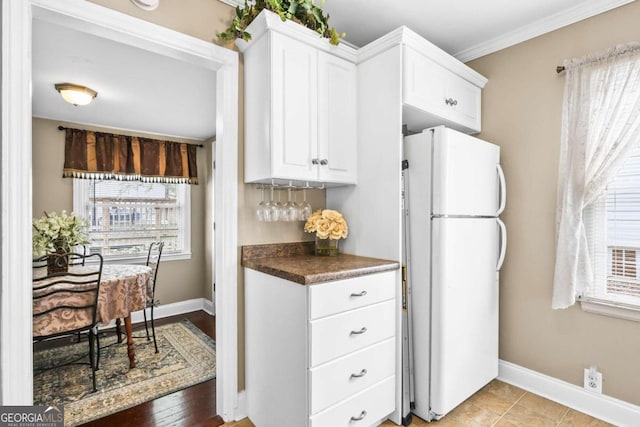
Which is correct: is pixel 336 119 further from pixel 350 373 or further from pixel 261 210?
pixel 350 373

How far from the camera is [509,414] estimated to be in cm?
204

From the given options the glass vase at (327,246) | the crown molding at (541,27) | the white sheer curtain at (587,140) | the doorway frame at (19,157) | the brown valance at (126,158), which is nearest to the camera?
the doorway frame at (19,157)

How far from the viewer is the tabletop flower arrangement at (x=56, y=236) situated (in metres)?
2.40

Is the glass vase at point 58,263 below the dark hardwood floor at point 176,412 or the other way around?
the other way around

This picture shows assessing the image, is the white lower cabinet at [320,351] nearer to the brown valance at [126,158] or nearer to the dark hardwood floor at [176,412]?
the dark hardwood floor at [176,412]

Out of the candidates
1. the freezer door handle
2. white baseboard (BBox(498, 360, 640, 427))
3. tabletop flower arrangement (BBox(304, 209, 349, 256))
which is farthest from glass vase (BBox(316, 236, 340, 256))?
white baseboard (BBox(498, 360, 640, 427))

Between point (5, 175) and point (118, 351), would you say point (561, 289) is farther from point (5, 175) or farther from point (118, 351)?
point (118, 351)

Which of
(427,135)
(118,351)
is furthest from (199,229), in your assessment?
(427,135)

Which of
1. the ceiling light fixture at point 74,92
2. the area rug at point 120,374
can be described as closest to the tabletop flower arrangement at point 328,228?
the area rug at point 120,374

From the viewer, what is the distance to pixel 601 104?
1.99 meters

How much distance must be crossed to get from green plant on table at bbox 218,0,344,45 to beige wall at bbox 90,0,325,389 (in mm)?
87

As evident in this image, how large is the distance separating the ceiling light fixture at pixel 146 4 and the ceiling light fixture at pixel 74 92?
5.20 feet

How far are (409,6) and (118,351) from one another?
3.85m

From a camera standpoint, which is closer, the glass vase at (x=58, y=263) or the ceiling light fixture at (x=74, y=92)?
the glass vase at (x=58, y=263)
